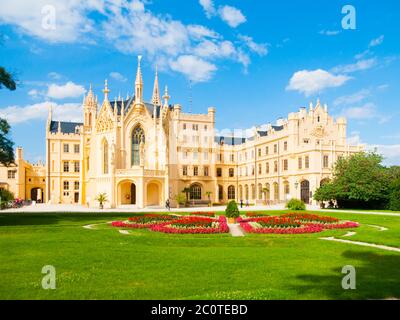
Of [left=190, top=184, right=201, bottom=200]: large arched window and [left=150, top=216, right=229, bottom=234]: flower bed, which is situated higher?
[left=190, top=184, right=201, bottom=200]: large arched window

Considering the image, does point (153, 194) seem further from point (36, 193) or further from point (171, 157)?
point (36, 193)

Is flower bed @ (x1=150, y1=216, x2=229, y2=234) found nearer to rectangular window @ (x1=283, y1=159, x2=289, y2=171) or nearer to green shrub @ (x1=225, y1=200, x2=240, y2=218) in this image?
green shrub @ (x1=225, y1=200, x2=240, y2=218)

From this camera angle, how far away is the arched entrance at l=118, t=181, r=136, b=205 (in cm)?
5352

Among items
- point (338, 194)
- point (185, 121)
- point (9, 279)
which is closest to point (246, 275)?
point (9, 279)

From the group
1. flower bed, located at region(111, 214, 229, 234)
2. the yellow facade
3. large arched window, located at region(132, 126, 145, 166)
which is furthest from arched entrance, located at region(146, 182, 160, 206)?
the yellow facade

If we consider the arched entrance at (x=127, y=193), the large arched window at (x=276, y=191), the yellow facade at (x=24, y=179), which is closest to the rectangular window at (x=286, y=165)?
the large arched window at (x=276, y=191)

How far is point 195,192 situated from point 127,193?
1733cm

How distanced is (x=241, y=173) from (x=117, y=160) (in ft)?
91.5

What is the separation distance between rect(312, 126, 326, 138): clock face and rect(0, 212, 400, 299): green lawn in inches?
1732

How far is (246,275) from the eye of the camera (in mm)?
10273

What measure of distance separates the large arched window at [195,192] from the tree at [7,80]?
4818 centimetres

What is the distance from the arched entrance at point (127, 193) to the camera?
176 ft

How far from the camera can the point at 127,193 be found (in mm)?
55156

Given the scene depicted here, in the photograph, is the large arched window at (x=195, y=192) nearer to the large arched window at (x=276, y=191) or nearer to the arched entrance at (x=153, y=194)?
the large arched window at (x=276, y=191)
